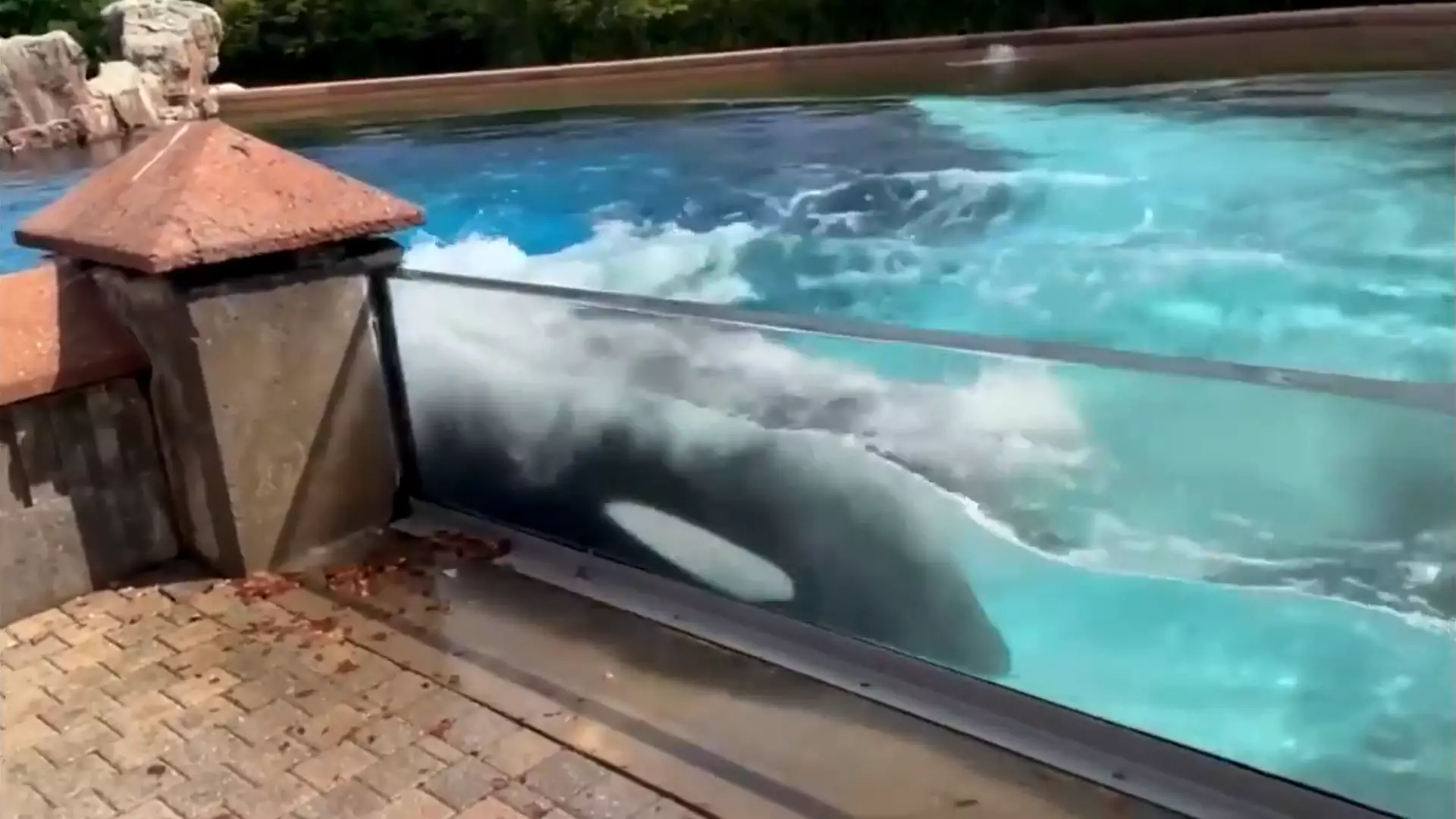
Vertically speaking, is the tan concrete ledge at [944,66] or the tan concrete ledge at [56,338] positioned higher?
the tan concrete ledge at [56,338]

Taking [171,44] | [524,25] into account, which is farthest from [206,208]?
[524,25]

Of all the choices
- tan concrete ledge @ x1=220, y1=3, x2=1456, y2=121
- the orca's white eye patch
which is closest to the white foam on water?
the orca's white eye patch

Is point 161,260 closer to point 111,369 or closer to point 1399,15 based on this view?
point 111,369

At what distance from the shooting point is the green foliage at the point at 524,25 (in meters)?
17.4

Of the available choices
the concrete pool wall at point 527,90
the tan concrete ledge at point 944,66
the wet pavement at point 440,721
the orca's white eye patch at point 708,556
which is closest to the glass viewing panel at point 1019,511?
the orca's white eye patch at point 708,556

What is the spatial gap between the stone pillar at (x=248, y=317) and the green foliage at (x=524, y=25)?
15.1m

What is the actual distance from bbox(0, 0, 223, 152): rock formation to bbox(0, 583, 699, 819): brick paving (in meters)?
14.7

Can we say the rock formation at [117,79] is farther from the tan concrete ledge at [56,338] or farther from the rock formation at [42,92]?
the tan concrete ledge at [56,338]

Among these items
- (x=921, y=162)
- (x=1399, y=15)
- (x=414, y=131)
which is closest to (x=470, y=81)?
(x=414, y=131)

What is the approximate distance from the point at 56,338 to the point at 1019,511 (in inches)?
79.3

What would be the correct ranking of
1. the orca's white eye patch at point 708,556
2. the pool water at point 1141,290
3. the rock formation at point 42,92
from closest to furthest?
1. the pool water at point 1141,290
2. the orca's white eye patch at point 708,556
3. the rock formation at point 42,92

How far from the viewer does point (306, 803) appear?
6.64 feet

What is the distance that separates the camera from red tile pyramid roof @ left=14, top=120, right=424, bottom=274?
8.47 ft

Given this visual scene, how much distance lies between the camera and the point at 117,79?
54.0ft
